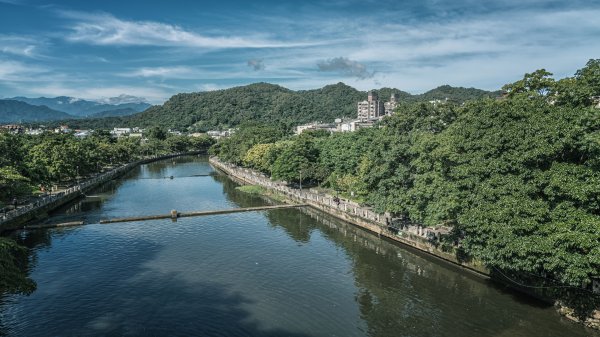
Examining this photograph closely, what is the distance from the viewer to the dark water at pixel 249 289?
24.1 meters

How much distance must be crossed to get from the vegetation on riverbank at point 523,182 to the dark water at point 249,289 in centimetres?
345

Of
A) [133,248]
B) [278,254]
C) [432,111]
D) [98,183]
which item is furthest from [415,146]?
[98,183]

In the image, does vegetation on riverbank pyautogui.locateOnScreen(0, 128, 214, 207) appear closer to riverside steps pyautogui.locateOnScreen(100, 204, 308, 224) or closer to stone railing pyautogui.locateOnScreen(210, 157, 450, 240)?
riverside steps pyautogui.locateOnScreen(100, 204, 308, 224)

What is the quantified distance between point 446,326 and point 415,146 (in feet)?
58.1

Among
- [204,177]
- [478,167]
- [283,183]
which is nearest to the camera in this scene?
[478,167]

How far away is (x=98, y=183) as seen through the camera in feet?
264

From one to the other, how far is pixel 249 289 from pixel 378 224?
18644 mm

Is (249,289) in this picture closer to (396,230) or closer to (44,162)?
(396,230)

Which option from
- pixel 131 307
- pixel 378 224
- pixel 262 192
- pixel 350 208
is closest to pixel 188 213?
pixel 350 208

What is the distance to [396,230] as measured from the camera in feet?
134

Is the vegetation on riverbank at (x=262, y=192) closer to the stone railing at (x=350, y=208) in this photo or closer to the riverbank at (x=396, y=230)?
the riverbank at (x=396, y=230)

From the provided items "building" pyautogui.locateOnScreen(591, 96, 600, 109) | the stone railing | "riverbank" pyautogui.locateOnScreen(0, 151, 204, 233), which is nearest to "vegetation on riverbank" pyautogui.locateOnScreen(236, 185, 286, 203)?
the stone railing

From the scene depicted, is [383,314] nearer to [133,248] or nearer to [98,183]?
[133,248]

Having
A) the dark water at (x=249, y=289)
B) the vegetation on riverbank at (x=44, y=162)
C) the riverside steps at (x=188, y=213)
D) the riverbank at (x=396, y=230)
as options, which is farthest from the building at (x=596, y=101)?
the vegetation on riverbank at (x=44, y=162)
